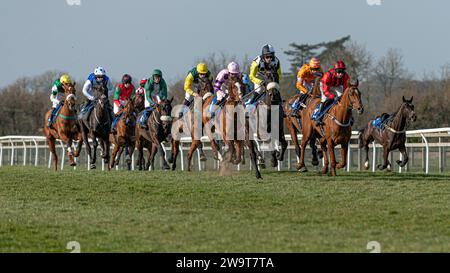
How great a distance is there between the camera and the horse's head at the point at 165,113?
22719mm

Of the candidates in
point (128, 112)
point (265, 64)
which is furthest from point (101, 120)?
point (265, 64)

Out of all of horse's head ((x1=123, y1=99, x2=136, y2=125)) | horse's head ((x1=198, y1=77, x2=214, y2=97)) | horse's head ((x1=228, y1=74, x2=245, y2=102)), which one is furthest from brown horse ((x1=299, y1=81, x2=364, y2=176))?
horse's head ((x1=123, y1=99, x2=136, y2=125))

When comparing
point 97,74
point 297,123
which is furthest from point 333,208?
point 97,74

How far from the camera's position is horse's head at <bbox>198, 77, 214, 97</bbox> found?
21688mm

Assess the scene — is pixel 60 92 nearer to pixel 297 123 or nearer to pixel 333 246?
pixel 297 123

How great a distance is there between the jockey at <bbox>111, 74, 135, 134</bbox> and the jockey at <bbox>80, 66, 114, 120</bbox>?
1.56 meters

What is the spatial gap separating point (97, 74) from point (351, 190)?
9.62 meters

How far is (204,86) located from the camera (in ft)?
71.6

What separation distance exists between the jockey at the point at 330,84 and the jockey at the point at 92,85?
5.89 meters

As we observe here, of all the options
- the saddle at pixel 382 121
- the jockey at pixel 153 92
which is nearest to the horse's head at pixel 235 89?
the jockey at pixel 153 92

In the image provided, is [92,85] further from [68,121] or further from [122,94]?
[122,94]

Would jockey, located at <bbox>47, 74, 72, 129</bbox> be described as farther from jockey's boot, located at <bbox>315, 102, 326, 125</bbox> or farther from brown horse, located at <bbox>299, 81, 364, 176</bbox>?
brown horse, located at <bbox>299, 81, 364, 176</bbox>

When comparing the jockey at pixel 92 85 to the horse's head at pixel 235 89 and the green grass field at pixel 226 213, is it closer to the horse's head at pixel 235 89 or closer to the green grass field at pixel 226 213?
the green grass field at pixel 226 213
